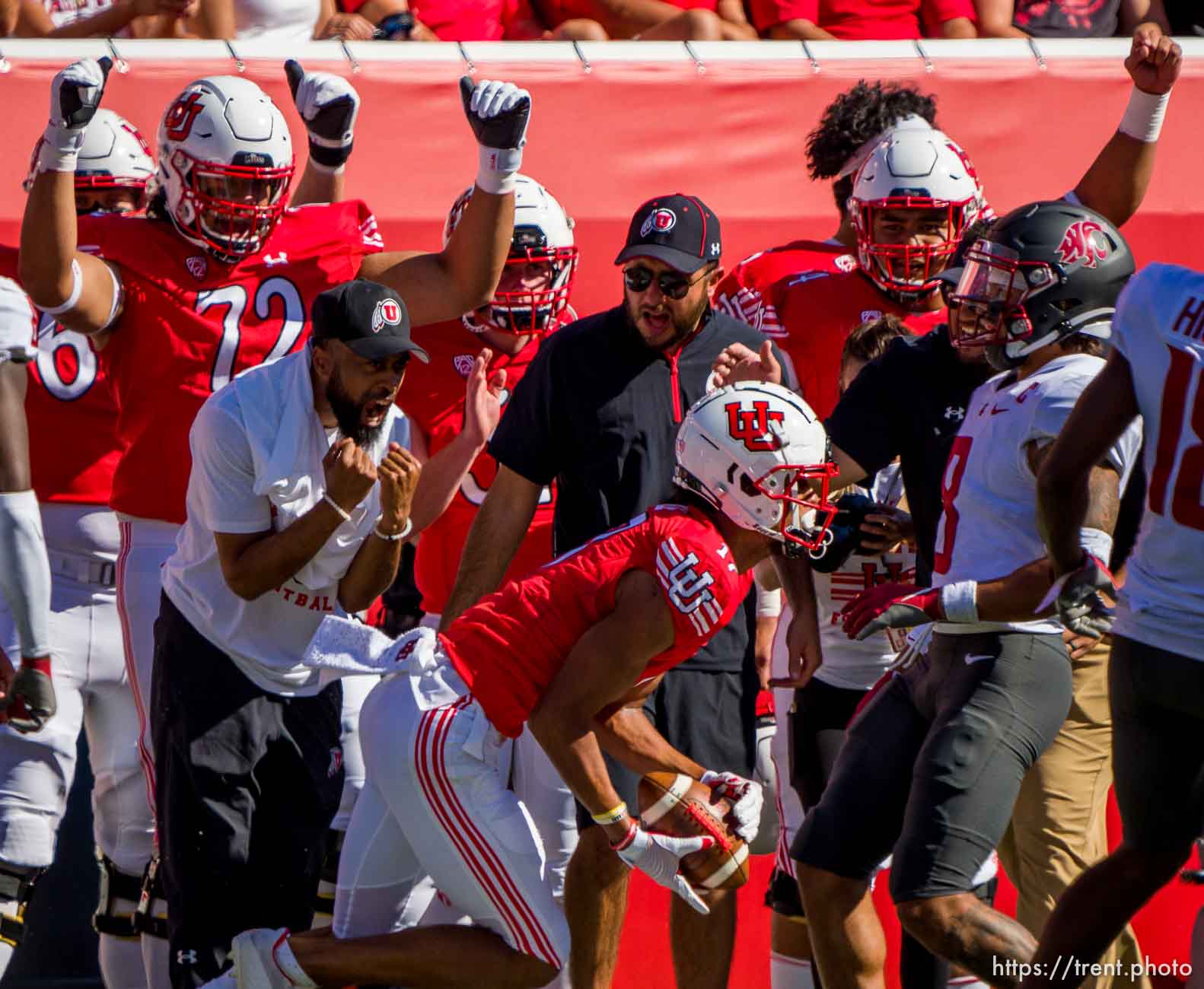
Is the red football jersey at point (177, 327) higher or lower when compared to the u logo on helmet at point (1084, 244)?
lower

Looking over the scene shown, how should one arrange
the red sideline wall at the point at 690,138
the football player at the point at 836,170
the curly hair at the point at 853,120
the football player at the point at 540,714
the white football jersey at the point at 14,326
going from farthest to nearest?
the curly hair at the point at 853,120 < the red sideline wall at the point at 690,138 < the football player at the point at 836,170 < the white football jersey at the point at 14,326 < the football player at the point at 540,714

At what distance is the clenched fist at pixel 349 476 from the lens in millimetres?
4219

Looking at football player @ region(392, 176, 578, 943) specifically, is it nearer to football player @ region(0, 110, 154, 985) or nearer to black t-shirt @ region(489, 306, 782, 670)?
black t-shirt @ region(489, 306, 782, 670)

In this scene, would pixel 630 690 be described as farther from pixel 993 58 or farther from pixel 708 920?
pixel 993 58

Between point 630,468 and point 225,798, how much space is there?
4.09 ft

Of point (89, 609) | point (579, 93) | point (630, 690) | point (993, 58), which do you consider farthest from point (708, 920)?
point (993, 58)

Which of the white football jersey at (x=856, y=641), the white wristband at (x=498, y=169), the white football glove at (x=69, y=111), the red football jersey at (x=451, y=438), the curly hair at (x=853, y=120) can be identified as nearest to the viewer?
the white football glove at (x=69, y=111)

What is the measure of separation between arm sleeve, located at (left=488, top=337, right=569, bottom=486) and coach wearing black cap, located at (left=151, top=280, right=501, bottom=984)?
0.40m

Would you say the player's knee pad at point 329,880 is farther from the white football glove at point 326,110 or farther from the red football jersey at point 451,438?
the white football glove at point 326,110

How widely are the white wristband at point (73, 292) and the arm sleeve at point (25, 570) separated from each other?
50 centimetres

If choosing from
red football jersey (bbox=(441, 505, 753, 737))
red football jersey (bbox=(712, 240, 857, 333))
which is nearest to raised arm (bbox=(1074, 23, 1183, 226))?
red football jersey (bbox=(712, 240, 857, 333))

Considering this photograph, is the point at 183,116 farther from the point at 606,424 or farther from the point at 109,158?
the point at 606,424

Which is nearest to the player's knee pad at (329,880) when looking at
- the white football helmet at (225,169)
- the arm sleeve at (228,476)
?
the arm sleeve at (228,476)

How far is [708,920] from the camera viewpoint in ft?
15.3
